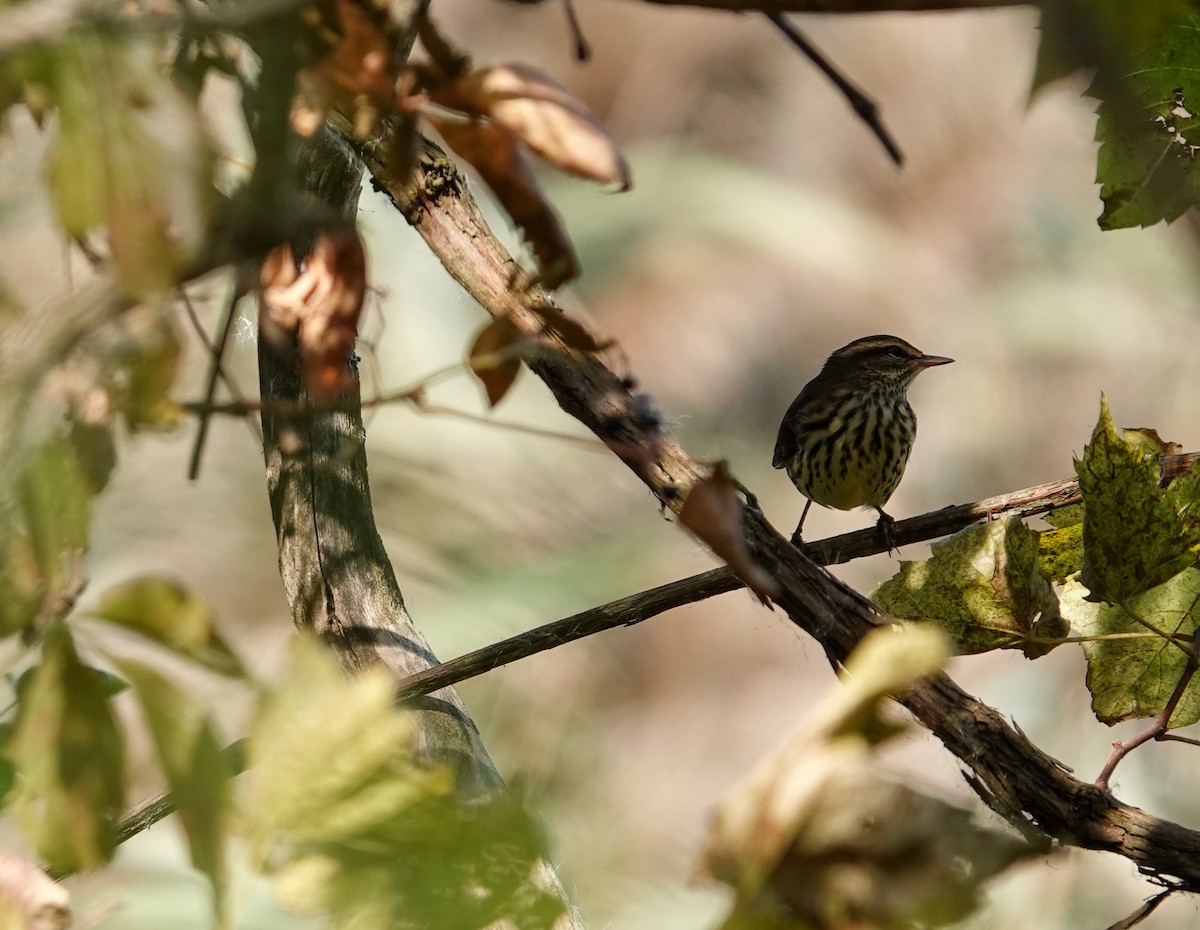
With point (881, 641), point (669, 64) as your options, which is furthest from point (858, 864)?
point (669, 64)

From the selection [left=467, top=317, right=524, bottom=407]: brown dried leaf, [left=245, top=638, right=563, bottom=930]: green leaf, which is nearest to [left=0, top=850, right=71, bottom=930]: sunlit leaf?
[left=245, top=638, right=563, bottom=930]: green leaf

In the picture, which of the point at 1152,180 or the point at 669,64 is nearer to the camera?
the point at 1152,180

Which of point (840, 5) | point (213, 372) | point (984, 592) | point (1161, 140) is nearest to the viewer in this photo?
point (840, 5)

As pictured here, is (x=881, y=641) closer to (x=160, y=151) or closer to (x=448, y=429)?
(x=160, y=151)

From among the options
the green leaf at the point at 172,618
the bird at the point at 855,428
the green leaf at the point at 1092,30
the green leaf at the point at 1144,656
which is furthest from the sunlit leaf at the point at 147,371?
the bird at the point at 855,428

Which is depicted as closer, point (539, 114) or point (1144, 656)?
point (539, 114)

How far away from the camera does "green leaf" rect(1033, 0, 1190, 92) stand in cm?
29

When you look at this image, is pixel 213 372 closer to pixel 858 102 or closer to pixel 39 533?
pixel 39 533

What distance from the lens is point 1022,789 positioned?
2.57 ft

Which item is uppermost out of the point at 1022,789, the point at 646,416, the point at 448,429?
the point at 646,416

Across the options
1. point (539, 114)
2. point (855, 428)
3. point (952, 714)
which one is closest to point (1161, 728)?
point (952, 714)

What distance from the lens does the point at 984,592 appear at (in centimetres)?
87

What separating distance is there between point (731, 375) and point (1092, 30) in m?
7.61

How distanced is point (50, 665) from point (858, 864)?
0.88 feet
